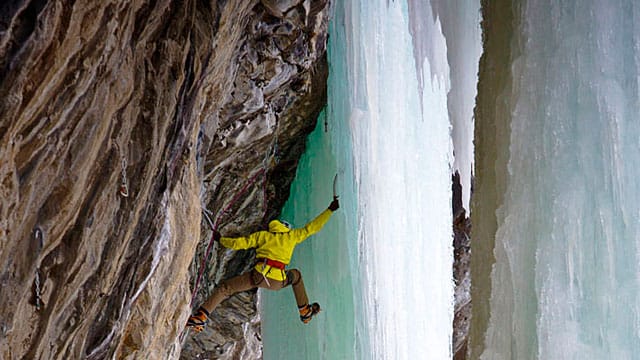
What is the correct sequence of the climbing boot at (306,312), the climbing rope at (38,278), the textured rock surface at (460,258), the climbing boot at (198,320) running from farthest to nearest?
the textured rock surface at (460,258), the climbing boot at (306,312), the climbing boot at (198,320), the climbing rope at (38,278)

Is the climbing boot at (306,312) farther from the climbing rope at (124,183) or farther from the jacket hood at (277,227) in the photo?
the climbing rope at (124,183)

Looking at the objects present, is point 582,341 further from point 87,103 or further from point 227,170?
point 227,170

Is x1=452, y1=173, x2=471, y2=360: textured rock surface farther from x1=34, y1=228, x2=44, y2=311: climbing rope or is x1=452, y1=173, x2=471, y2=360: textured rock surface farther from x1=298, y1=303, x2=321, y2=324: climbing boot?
x1=34, y1=228, x2=44, y2=311: climbing rope

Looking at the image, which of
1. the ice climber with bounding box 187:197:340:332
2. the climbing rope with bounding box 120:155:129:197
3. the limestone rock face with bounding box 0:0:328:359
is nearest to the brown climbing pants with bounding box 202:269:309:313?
the ice climber with bounding box 187:197:340:332

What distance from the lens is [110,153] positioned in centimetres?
295

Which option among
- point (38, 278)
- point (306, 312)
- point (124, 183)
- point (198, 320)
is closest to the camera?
point (38, 278)

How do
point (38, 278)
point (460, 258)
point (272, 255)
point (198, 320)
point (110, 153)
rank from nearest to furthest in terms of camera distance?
point (38, 278), point (110, 153), point (198, 320), point (272, 255), point (460, 258)

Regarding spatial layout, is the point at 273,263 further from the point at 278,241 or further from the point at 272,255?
the point at 278,241

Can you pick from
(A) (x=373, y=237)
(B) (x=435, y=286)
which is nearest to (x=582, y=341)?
(A) (x=373, y=237)

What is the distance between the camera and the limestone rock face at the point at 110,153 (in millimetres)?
2410

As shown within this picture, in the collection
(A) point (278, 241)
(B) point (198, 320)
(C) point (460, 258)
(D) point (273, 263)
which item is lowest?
(B) point (198, 320)

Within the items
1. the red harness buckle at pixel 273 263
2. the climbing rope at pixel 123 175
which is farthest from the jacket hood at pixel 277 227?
the climbing rope at pixel 123 175

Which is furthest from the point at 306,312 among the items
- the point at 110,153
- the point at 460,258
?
the point at 460,258

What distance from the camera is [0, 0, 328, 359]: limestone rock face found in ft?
7.91
